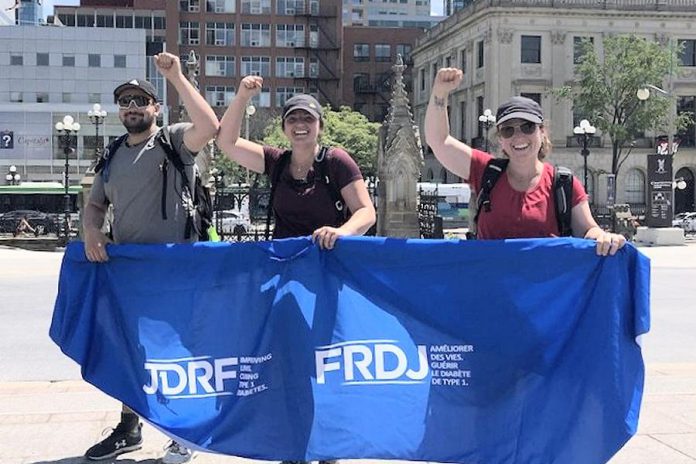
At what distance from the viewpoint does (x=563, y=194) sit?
14.2 feet

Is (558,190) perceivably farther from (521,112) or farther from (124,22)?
(124,22)

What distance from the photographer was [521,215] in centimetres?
435

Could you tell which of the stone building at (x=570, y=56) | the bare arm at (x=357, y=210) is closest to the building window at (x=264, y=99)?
the stone building at (x=570, y=56)

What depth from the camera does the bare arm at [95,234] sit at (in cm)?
455

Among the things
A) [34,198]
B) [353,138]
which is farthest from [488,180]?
[353,138]

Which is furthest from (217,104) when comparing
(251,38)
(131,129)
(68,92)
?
(131,129)

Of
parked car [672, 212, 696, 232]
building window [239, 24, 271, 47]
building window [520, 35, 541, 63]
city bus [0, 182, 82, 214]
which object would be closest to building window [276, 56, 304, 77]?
building window [239, 24, 271, 47]

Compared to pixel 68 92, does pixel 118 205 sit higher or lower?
lower

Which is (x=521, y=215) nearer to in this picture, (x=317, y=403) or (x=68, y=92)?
(x=317, y=403)

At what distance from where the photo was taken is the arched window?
61.6 metres

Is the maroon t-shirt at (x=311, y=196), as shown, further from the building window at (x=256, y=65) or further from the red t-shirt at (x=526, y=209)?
the building window at (x=256, y=65)

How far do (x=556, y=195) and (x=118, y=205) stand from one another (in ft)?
→ 8.15

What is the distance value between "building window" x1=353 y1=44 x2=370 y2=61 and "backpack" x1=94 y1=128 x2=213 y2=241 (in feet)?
310

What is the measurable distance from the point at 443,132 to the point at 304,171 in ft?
2.63
